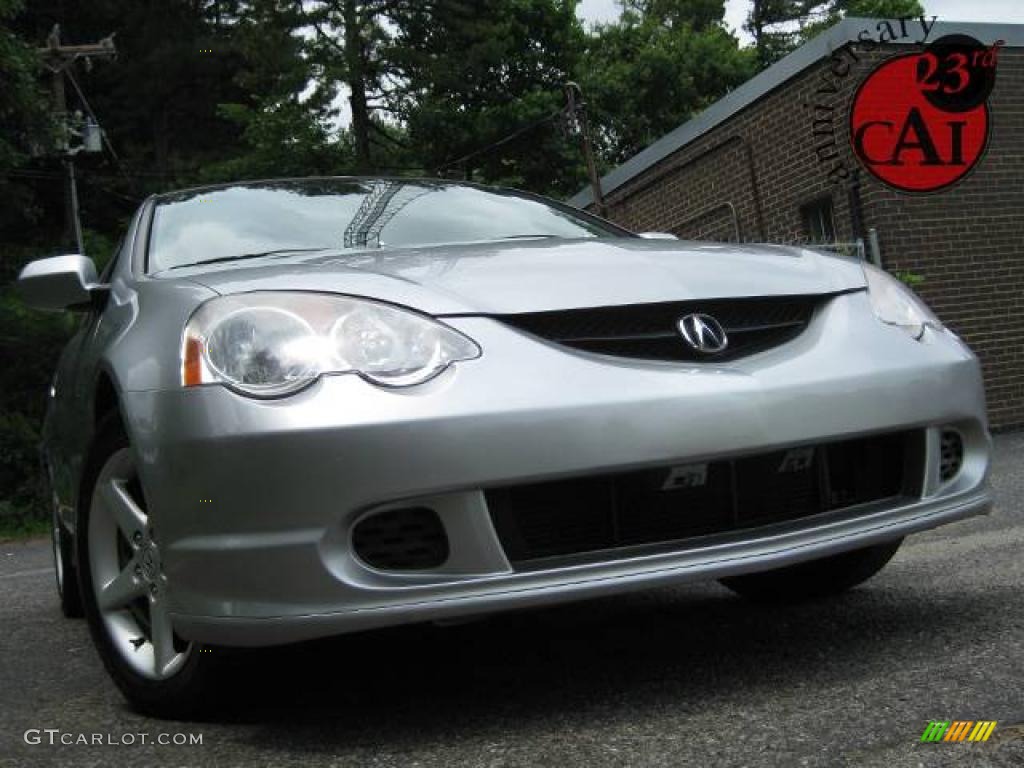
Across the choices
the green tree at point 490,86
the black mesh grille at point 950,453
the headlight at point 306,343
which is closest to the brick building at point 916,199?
the black mesh grille at point 950,453

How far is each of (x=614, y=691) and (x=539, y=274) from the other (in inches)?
34.7

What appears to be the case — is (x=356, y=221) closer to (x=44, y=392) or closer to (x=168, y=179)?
(x=44, y=392)

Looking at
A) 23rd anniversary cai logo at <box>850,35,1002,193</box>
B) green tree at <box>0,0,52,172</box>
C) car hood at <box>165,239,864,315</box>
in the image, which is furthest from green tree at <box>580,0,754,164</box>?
car hood at <box>165,239,864,315</box>

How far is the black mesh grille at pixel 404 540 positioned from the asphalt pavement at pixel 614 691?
1.08ft

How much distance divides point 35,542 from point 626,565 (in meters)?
9.53

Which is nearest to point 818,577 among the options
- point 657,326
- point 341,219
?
point 657,326

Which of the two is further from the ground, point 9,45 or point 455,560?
point 9,45

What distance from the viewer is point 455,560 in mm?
2104

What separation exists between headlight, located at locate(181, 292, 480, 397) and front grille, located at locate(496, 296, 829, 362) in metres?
0.17

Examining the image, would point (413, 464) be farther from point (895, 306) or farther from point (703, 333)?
point (895, 306)

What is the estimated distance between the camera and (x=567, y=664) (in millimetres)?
2594

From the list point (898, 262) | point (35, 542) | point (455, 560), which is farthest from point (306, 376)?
point (35, 542)

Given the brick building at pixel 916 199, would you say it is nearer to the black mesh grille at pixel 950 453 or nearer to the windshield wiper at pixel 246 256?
the black mesh grille at pixel 950 453

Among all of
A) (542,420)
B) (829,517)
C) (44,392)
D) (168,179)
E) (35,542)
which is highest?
(168,179)
